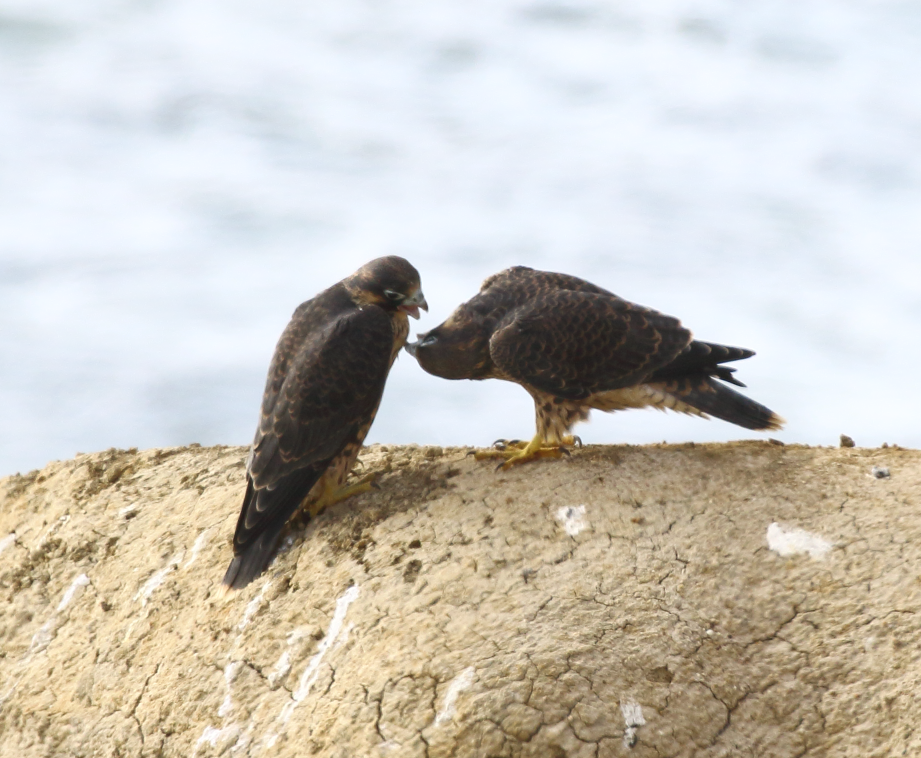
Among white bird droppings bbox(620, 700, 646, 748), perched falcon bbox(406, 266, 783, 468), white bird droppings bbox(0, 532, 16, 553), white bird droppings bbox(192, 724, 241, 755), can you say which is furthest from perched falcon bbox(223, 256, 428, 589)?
white bird droppings bbox(0, 532, 16, 553)

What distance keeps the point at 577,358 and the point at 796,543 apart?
4.33 ft

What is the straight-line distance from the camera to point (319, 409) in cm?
465

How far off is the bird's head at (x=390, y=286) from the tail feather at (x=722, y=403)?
4.34ft

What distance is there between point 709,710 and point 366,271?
98.8 inches

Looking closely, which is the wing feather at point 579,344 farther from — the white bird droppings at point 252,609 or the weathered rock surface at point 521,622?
the white bird droppings at point 252,609

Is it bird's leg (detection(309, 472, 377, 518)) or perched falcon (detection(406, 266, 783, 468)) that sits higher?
perched falcon (detection(406, 266, 783, 468))

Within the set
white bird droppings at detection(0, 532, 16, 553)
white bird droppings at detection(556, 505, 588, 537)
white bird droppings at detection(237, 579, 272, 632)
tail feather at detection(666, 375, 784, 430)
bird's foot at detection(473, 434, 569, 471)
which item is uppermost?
tail feather at detection(666, 375, 784, 430)

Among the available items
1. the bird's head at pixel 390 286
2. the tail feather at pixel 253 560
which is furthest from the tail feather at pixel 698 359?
the tail feather at pixel 253 560

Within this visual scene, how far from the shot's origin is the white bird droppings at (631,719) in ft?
11.5

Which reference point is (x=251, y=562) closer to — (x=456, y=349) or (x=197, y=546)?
(x=197, y=546)

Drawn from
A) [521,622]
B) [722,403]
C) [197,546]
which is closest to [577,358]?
[722,403]

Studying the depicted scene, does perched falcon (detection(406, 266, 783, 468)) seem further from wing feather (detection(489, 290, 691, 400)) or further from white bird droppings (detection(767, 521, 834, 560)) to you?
white bird droppings (detection(767, 521, 834, 560))

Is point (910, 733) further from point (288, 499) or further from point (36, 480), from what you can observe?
point (36, 480)

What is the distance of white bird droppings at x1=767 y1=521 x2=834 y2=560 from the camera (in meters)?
4.05
